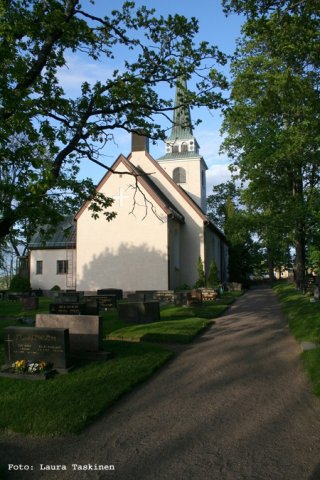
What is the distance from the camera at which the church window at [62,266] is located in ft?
121

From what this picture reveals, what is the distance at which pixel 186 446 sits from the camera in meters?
4.93

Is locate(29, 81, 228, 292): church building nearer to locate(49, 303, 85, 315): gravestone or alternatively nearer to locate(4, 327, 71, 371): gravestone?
locate(49, 303, 85, 315): gravestone

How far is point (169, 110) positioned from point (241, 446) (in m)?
9.64

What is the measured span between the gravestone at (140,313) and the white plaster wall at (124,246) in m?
14.7

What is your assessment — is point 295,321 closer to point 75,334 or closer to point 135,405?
point 75,334

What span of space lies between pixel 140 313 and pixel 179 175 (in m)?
29.9

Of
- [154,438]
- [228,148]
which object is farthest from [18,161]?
[228,148]

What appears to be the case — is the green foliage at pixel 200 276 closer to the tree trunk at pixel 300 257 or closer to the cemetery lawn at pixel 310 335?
the tree trunk at pixel 300 257

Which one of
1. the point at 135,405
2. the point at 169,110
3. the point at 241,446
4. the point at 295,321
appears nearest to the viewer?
the point at 241,446

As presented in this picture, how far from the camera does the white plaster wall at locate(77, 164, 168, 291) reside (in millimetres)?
30266

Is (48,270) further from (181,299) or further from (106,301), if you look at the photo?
(181,299)

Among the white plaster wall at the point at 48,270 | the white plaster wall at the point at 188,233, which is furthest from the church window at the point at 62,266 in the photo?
the white plaster wall at the point at 188,233

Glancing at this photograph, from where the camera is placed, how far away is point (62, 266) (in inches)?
1460

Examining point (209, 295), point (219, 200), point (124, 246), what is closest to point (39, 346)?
point (209, 295)
